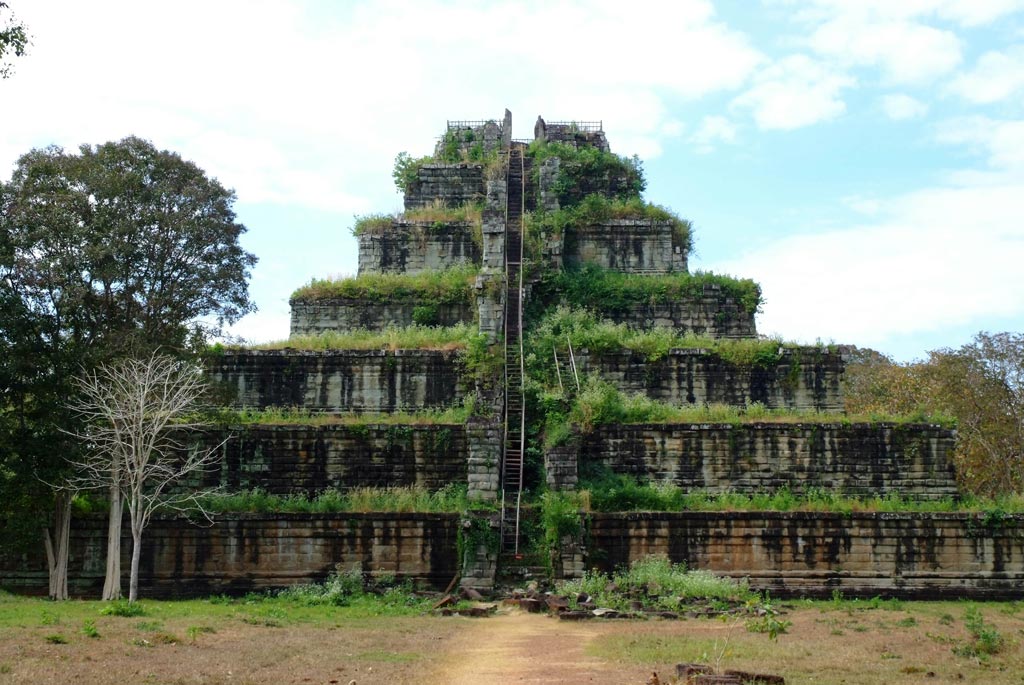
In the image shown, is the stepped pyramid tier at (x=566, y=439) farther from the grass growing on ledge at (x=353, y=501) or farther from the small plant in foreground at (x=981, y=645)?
the small plant in foreground at (x=981, y=645)

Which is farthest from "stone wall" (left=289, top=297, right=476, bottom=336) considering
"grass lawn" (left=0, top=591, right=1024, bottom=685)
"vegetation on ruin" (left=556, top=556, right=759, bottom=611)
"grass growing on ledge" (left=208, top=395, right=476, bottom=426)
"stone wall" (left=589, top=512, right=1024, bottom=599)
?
"grass lawn" (left=0, top=591, right=1024, bottom=685)

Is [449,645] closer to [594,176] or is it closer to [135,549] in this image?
[135,549]

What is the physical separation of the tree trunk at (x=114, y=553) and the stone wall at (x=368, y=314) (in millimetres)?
8534

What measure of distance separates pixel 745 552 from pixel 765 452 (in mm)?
2914

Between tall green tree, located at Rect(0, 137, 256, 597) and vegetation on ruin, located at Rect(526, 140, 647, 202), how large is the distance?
1123 centimetres

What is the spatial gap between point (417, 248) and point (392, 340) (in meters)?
4.89

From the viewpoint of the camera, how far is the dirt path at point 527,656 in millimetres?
12492

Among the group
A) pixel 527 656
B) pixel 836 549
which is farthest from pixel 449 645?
pixel 836 549

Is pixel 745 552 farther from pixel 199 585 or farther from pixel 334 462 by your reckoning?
pixel 199 585

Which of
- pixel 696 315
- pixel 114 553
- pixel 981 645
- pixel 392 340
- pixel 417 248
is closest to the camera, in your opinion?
pixel 981 645

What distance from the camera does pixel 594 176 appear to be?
33.4 meters

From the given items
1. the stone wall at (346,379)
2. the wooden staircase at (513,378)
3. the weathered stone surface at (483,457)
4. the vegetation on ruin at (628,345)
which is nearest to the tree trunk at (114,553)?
the stone wall at (346,379)

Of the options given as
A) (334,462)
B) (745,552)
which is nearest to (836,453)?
(745,552)

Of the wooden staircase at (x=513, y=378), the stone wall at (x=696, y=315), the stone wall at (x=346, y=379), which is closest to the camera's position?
the wooden staircase at (x=513, y=378)
